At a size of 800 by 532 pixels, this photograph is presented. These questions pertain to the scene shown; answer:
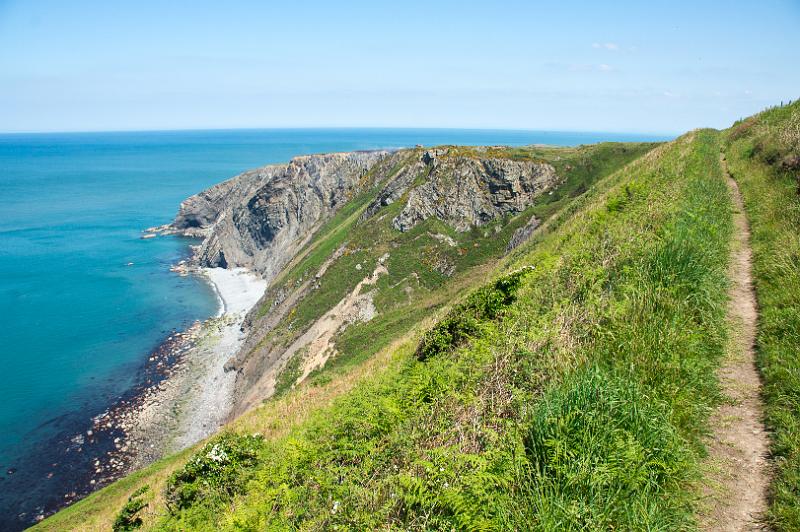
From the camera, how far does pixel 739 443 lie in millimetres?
6059

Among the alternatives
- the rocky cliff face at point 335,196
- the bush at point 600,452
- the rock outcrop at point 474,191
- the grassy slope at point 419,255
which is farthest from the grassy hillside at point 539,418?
the rocky cliff face at point 335,196

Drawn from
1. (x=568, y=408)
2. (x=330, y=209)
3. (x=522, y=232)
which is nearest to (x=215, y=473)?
(x=568, y=408)

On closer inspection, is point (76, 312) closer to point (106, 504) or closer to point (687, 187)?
point (106, 504)

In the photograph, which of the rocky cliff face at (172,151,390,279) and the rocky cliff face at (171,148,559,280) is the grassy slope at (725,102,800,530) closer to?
the rocky cliff face at (171,148,559,280)

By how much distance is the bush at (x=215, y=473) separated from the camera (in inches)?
501

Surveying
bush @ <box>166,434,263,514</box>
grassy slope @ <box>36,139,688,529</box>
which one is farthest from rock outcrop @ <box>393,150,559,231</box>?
bush @ <box>166,434,263,514</box>

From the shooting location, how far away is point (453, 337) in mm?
13461

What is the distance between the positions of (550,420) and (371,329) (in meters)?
34.8

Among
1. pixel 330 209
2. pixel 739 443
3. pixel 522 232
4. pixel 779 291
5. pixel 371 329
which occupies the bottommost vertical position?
pixel 371 329

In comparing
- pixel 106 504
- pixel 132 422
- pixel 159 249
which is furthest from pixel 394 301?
pixel 159 249

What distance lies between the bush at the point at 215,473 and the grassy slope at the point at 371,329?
1.73 feet

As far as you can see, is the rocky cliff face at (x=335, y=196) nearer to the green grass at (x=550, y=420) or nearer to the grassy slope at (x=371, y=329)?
the grassy slope at (x=371, y=329)

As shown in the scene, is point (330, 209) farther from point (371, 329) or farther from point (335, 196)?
point (371, 329)

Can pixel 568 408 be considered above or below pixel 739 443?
above
